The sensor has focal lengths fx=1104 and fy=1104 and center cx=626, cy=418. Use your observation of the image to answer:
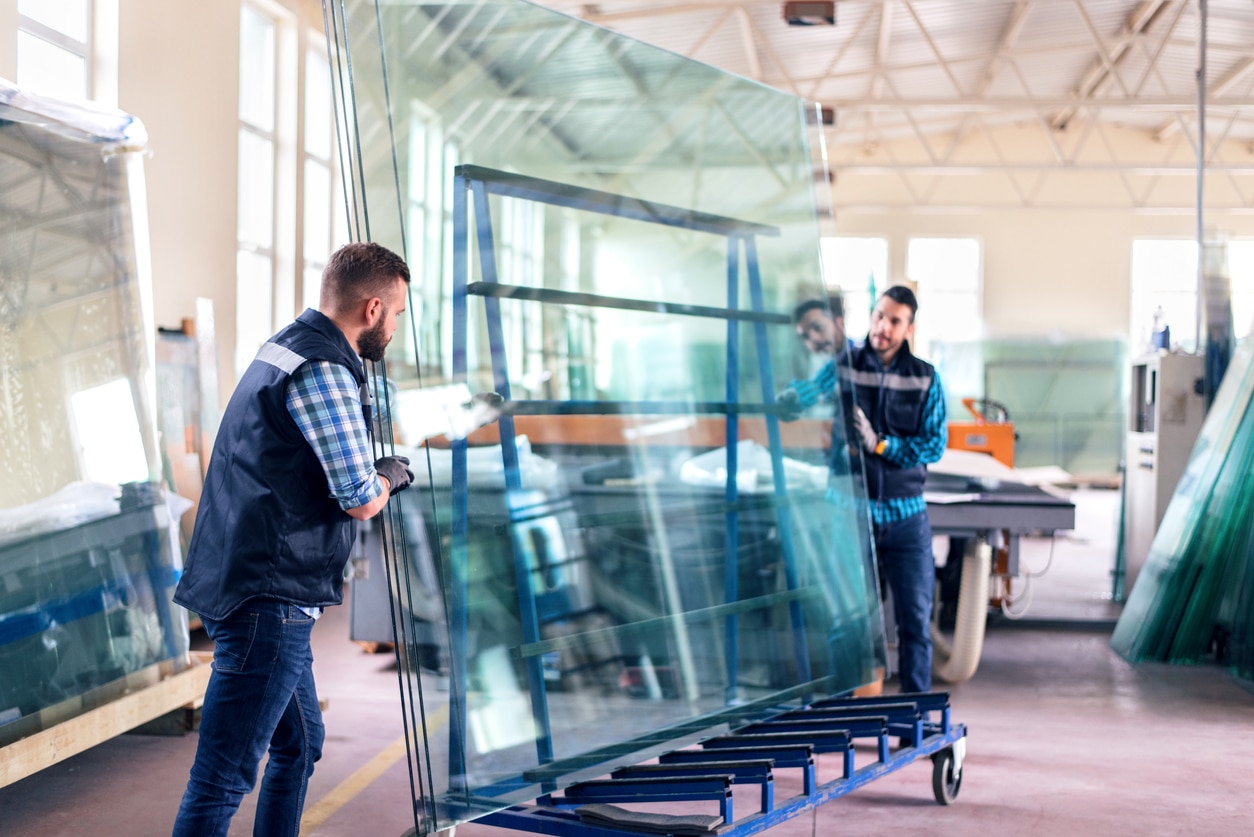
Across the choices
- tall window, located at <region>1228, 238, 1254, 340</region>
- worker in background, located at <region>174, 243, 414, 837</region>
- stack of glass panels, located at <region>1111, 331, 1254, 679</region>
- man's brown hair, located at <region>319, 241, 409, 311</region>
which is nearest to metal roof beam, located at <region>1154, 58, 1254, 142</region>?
tall window, located at <region>1228, 238, 1254, 340</region>

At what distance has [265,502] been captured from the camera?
6.81 ft

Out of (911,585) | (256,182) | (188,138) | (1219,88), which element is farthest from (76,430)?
(1219,88)

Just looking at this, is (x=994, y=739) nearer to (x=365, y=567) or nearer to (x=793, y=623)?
(x=793, y=623)

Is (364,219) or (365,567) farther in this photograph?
(365,567)

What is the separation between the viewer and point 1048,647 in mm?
5758

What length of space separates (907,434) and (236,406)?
2.47 meters

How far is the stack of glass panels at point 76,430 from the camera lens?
331cm

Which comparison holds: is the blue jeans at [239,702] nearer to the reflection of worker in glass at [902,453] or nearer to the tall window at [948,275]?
the reflection of worker in glass at [902,453]

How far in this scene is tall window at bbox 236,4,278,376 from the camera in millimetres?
7832

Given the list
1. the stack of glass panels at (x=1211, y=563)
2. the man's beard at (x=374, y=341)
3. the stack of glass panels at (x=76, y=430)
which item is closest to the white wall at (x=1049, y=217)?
the stack of glass panels at (x=1211, y=563)

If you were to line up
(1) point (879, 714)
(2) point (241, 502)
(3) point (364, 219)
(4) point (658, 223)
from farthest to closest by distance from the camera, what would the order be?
(1) point (879, 714), (4) point (658, 223), (3) point (364, 219), (2) point (241, 502)

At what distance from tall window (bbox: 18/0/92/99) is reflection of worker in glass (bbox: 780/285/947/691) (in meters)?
4.01

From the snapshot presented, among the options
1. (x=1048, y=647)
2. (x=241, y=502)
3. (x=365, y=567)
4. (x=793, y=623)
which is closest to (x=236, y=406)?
(x=241, y=502)

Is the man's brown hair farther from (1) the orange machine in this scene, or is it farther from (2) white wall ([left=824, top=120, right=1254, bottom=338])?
(2) white wall ([left=824, top=120, right=1254, bottom=338])
